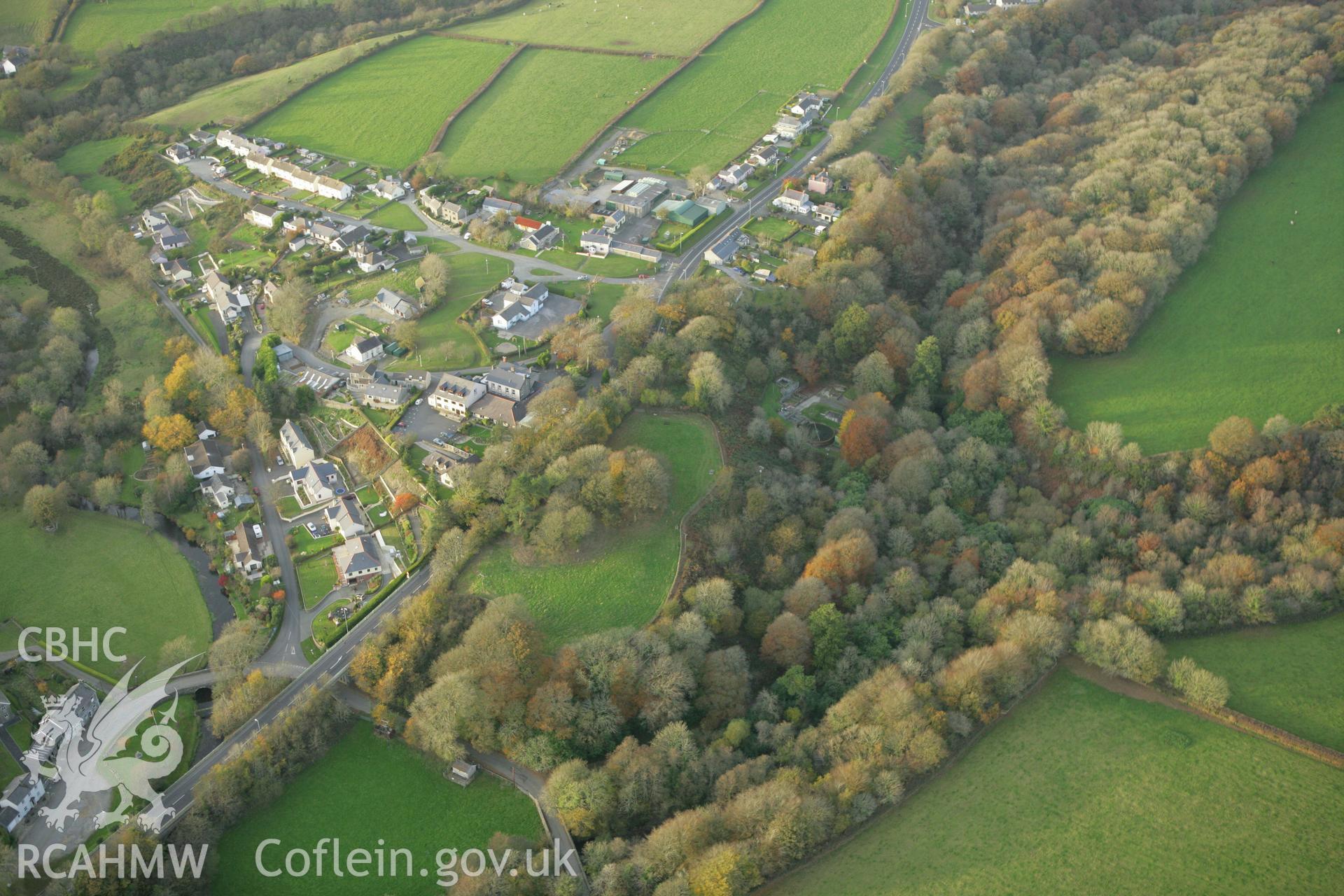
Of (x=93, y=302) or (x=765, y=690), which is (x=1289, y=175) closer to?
(x=765, y=690)

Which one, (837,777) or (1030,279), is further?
(1030,279)

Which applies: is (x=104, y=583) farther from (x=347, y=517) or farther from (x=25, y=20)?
(x=25, y=20)

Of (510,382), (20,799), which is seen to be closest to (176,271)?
(510,382)

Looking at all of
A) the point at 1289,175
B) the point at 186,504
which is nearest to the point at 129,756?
the point at 186,504

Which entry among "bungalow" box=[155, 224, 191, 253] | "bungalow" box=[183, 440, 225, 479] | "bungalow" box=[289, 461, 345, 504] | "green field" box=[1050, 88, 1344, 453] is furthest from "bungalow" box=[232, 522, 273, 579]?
"green field" box=[1050, 88, 1344, 453]

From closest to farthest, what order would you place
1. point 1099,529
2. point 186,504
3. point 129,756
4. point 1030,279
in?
point 129,756
point 1099,529
point 186,504
point 1030,279

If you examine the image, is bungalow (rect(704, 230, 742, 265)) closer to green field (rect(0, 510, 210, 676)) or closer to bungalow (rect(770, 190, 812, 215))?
bungalow (rect(770, 190, 812, 215))

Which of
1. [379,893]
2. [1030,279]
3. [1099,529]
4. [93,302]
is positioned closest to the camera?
[379,893]
